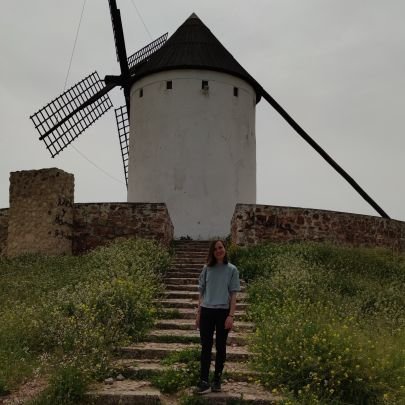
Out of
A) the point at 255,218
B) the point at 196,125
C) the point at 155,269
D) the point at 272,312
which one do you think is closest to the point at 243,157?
the point at 196,125

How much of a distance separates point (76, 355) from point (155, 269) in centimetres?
474

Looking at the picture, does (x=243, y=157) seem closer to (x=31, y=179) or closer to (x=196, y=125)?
(x=196, y=125)

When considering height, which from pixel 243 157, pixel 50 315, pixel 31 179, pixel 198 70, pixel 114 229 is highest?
pixel 198 70

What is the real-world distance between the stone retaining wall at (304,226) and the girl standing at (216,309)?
292 inches

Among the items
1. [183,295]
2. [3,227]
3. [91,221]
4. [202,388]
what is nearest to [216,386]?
[202,388]

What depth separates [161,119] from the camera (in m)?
16.9

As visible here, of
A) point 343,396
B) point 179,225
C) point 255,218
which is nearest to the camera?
point 343,396

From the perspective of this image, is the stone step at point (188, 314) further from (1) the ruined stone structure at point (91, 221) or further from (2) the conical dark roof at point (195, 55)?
(2) the conical dark roof at point (195, 55)

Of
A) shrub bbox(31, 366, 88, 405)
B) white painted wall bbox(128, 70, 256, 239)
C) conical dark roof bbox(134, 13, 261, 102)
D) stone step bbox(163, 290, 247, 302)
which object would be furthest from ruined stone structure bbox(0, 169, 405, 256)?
shrub bbox(31, 366, 88, 405)

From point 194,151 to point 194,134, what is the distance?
505 mm

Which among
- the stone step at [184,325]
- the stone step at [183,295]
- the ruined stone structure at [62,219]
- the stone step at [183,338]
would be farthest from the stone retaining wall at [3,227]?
the stone step at [183,338]

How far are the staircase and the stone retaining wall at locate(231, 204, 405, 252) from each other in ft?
11.5

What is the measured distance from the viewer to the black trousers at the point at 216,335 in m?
5.44

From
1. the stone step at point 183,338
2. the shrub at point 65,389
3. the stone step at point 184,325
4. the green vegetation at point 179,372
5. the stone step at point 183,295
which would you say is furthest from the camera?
the stone step at point 183,295
